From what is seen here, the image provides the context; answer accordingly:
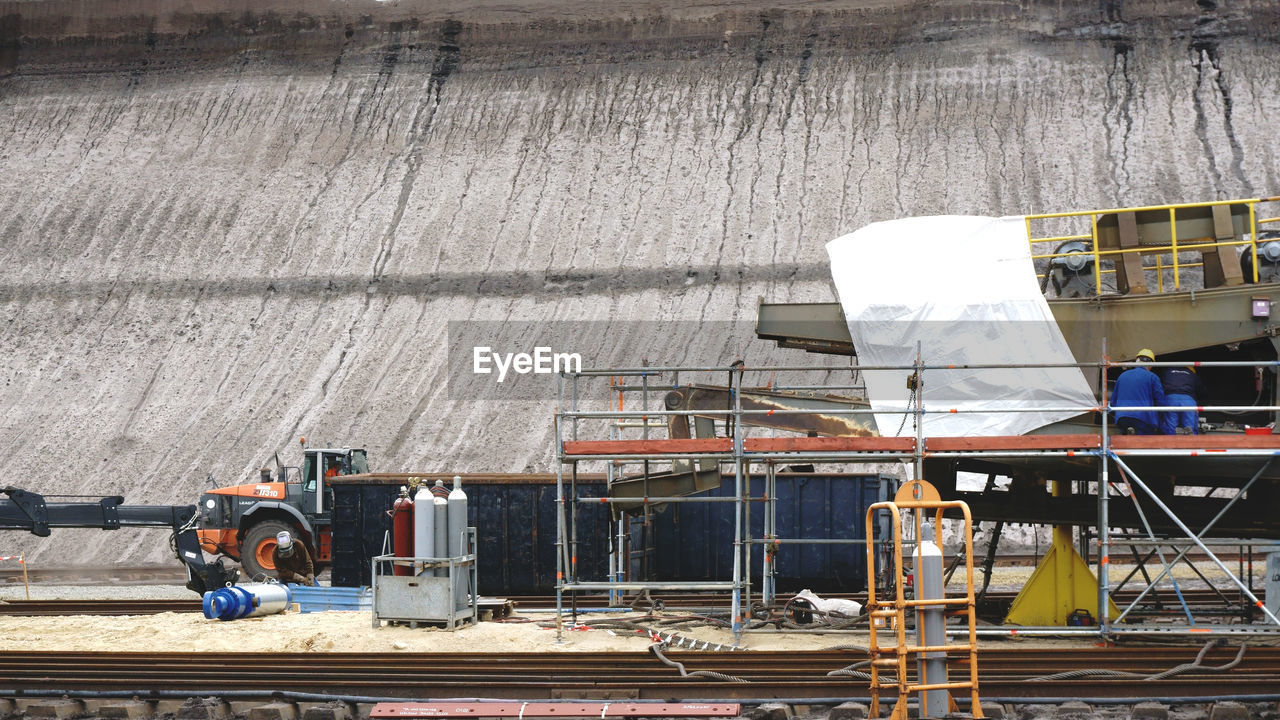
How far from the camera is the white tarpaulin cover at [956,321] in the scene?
12.2 meters

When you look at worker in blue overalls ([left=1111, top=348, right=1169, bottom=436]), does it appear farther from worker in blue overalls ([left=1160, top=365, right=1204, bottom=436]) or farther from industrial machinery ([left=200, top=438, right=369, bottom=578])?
industrial machinery ([left=200, top=438, right=369, bottom=578])

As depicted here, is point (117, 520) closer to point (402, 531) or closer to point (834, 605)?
point (402, 531)

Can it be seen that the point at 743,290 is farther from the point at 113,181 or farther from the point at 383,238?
the point at 113,181

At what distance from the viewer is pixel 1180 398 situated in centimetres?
1182

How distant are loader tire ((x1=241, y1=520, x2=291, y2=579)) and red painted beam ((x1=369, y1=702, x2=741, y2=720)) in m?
10.8

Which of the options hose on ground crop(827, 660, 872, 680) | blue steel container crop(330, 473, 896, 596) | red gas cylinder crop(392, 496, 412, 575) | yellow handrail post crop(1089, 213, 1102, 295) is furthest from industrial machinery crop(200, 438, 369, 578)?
yellow handrail post crop(1089, 213, 1102, 295)

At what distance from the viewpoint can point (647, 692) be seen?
986 centimetres

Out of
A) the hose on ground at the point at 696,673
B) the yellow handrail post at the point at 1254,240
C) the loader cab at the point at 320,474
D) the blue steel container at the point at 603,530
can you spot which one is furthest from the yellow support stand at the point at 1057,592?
the loader cab at the point at 320,474

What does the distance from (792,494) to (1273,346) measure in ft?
22.3

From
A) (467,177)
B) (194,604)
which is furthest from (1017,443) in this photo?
(467,177)

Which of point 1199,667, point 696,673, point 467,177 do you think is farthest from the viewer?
point 467,177

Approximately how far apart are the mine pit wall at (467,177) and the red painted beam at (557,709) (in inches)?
660

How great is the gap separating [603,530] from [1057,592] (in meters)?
6.93

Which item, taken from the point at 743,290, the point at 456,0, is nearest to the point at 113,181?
the point at 456,0
